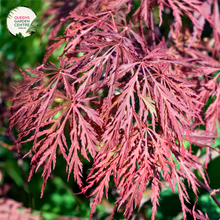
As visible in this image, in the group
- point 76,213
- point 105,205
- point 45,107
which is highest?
point 45,107

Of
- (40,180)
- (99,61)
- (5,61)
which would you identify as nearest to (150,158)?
(99,61)

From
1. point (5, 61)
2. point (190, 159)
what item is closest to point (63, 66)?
point (190, 159)

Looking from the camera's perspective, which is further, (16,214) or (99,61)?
(16,214)

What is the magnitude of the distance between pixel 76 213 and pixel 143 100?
3.54 feet

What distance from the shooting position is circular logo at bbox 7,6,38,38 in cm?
107

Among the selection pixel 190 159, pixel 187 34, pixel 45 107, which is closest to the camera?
pixel 45 107

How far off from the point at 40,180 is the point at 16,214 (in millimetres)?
421

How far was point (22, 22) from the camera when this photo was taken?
1.08 m

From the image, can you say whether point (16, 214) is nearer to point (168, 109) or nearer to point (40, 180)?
point (40, 180)

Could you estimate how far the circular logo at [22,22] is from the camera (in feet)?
3.51

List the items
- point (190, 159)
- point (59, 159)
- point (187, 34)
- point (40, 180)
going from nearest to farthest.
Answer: point (190, 159), point (187, 34), point (59, 159), point (40, 180)

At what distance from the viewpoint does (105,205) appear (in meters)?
1.18

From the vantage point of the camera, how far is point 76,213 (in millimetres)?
1353

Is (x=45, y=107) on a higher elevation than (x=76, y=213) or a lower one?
higher
